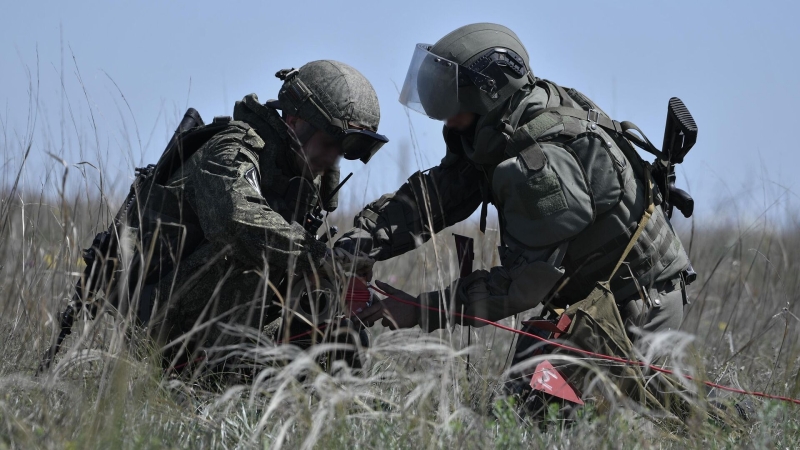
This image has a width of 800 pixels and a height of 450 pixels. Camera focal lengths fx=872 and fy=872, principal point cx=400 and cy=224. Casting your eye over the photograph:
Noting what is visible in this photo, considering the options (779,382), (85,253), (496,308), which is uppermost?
(85,253)

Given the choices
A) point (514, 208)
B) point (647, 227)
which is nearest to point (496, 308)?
point (514, 208)

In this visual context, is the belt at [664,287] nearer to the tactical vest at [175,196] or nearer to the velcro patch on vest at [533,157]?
the velcro patch on vest at [533,157]

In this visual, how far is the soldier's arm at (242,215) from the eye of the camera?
3.96 metres

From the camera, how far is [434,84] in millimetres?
4285

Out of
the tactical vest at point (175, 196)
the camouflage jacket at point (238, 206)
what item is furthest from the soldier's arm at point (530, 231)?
the tactical vest at point (175, 196)

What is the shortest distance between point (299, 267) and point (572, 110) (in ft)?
4.94

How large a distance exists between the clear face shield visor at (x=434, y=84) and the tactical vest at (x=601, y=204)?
37cm

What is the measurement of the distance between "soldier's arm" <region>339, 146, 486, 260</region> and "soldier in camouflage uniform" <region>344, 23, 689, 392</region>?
0.04m

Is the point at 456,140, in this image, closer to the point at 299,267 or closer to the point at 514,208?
the point at 514,208

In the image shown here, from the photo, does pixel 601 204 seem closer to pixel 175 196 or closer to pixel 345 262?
pixel 345 262

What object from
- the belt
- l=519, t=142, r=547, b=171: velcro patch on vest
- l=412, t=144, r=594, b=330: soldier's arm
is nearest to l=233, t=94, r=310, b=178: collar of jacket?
l=412, t=144, r=594, b=330: soldier's arm

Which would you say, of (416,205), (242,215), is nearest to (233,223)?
(242,215)

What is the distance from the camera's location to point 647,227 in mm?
4172

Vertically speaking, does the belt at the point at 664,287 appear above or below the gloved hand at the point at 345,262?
below
